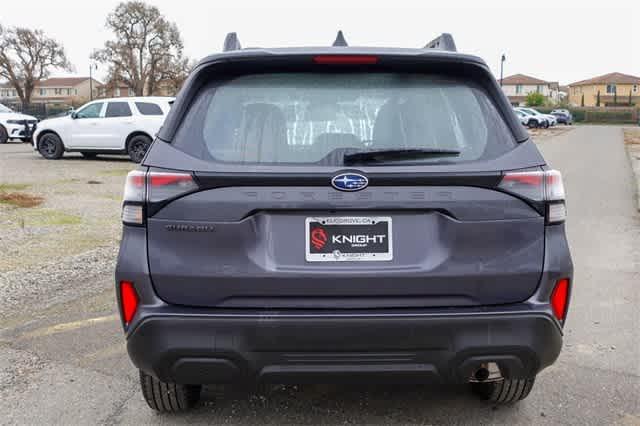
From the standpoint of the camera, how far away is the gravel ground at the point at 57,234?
5.69m

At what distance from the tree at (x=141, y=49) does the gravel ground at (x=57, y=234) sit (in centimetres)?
4731

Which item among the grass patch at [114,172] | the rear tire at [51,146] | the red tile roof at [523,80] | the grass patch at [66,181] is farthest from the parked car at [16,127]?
the red tile roof at [523,80]

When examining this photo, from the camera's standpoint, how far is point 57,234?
7.85 m

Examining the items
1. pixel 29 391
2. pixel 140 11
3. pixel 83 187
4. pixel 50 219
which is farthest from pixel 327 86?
pixel 140 11

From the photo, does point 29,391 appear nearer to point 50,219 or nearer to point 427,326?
point 427,326

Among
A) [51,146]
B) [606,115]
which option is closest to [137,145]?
[51,146]

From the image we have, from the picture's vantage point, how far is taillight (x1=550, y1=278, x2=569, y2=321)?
8.71ft

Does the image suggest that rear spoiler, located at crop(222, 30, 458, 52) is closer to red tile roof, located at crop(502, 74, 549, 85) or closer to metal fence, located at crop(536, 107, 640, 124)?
metal fence, located at crop(536, 107, 640, 124)

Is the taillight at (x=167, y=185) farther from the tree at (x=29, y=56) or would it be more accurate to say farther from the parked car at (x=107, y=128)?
the tree at (x=29, y=56)

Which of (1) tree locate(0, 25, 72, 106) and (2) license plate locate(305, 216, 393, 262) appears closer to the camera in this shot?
(2) license plate locate(305, 216, 393, 262)

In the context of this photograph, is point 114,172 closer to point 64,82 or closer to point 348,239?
point 348,239

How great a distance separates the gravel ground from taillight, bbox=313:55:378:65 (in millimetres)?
3587

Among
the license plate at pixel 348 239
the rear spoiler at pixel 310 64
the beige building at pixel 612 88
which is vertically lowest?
the license plate at pixel 348 239

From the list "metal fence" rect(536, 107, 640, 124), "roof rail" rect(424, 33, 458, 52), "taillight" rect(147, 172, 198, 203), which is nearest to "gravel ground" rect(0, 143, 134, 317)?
"taillight" rect(147, 172, 198, 203)
